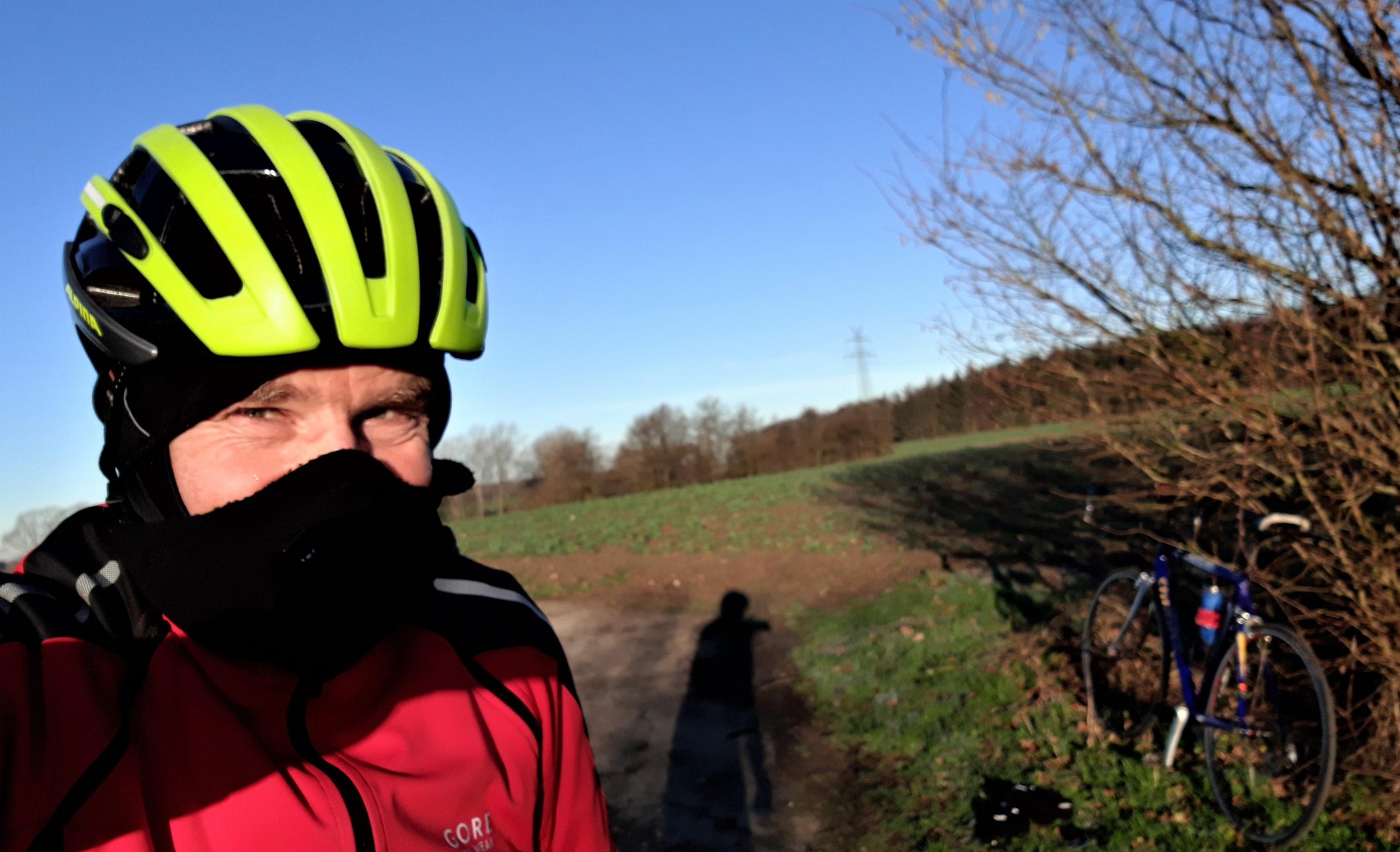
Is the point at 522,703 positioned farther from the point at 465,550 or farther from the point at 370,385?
the point at 465,550

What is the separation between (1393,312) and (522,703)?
472 cm

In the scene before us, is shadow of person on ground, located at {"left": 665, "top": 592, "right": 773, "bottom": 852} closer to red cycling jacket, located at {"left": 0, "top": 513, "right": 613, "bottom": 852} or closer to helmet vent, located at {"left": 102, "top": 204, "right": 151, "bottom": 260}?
red cycling jacket, located at {"left": 0, "top": 513, "right": 613, "bottom": 852}

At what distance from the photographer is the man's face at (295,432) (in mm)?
1430

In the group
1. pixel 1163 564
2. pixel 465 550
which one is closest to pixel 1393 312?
A: pixel 1163 564

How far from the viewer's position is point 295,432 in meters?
1.48

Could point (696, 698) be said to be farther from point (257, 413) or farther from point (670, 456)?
point (670, 456)

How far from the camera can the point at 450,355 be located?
1800 millimetres

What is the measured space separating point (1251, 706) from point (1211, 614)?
50 cm

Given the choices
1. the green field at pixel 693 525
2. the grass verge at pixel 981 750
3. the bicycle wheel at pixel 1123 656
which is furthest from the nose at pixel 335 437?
the green field at pixel 693 525

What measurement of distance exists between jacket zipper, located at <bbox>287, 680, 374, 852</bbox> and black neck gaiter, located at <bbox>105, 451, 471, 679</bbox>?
30 mm

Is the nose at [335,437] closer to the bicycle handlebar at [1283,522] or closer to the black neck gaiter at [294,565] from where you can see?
the black neck gaiter at [294,565]

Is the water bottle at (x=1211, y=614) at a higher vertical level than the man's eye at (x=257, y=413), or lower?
lower

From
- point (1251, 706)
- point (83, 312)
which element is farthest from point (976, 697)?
point (83, 312)

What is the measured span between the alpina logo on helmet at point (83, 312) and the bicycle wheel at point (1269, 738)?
4814mm
